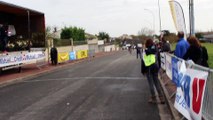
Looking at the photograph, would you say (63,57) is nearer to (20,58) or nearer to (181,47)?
(20,58)

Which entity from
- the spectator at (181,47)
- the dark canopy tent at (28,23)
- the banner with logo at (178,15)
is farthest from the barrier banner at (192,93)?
the dark canopy tent at (28,23)

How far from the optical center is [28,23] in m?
29.8

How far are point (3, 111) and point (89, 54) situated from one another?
4361 cm

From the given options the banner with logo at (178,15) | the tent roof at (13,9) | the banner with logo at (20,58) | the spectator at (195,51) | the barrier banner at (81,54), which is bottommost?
the barrier banner at (81,54)

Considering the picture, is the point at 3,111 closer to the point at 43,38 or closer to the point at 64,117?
the point at 64,117

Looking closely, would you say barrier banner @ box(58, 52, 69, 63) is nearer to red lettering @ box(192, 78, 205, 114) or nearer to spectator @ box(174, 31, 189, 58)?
spectator @ box(174, 31, 189, 58)

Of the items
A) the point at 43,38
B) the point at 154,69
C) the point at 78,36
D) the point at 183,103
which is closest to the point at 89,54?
the point at 43,38

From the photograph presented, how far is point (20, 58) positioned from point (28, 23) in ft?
12.7

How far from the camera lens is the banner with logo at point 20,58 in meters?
24.5

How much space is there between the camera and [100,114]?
10.2 m

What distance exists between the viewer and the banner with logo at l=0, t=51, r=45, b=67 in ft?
80.4

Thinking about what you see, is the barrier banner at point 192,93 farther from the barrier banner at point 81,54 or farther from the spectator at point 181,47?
the barrier banner at point 81,54

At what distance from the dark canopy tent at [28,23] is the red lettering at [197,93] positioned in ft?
77.8

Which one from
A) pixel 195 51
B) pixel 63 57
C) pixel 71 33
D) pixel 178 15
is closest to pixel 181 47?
pixel 195 51
